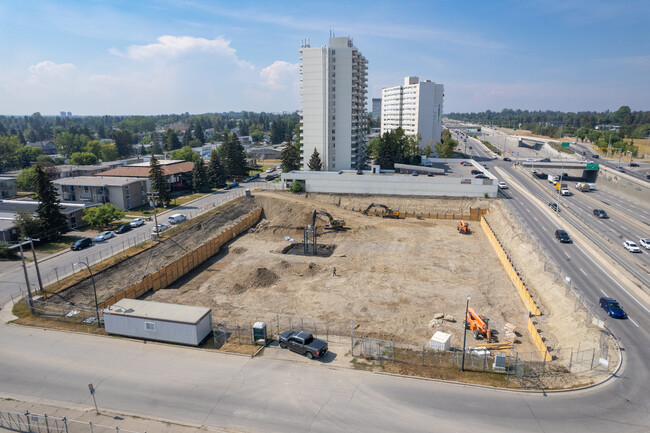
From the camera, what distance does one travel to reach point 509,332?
33.6 metres

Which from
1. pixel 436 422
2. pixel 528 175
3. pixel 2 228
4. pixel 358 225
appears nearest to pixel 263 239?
pixel 358 225

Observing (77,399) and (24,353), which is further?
(24,353)

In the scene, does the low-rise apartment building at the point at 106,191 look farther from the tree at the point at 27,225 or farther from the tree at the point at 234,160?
the tree at the point at 234,160

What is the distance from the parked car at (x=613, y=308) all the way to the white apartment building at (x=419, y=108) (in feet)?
362

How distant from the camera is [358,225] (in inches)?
2694

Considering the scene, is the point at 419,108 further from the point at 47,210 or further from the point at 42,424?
the point at 42,424

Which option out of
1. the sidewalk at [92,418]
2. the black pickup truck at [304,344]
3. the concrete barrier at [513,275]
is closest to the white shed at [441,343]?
the black pickup truck at [304,344]

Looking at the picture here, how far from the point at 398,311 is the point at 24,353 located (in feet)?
103

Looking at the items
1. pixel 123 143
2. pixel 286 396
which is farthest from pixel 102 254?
pixel 123 143

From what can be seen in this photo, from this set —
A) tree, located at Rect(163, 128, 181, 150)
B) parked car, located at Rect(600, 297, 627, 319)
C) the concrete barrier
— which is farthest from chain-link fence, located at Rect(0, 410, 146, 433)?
tree, located at Rect(163, 128, 181, 150)

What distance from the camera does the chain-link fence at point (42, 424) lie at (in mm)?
19828

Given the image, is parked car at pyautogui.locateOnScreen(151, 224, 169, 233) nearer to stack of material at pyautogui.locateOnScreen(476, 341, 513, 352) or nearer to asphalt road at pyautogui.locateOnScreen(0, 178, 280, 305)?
asphalt road at pyautogui.locateOnScreen(0, 178, 280, 305)

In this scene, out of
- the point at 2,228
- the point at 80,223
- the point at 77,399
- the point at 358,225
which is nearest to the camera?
the point at 77,399

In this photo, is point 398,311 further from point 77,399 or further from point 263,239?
point 263,239
